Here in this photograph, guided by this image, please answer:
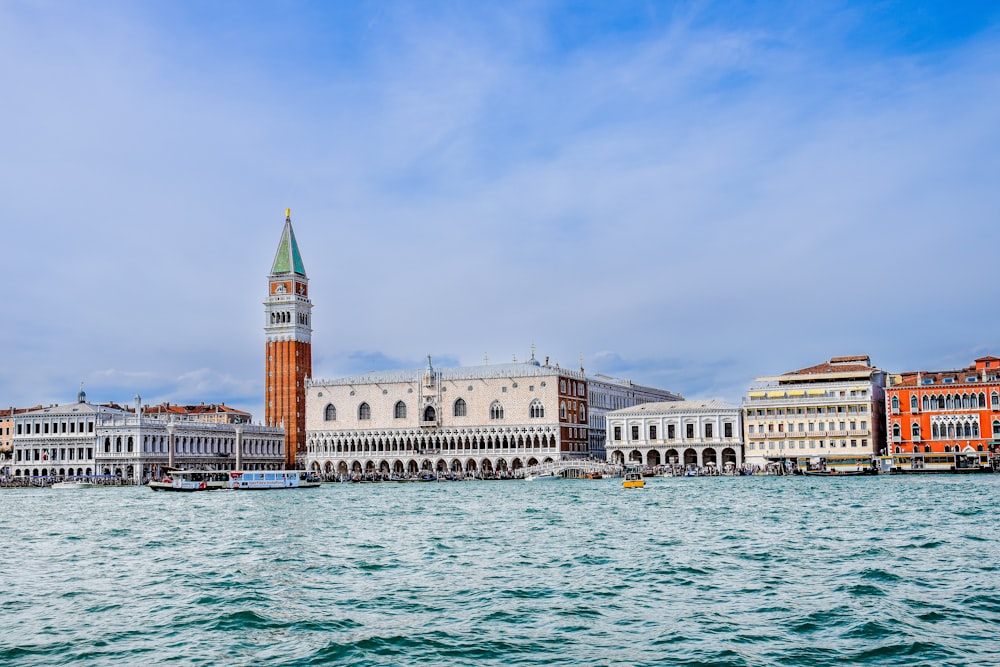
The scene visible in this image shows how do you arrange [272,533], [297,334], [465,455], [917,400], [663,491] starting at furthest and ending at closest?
[297,334], [465,455], [917,400], [663,491], [272,533]

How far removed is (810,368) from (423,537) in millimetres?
61693

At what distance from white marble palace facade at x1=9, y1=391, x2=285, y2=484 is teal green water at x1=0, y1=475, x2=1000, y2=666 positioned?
5527cm

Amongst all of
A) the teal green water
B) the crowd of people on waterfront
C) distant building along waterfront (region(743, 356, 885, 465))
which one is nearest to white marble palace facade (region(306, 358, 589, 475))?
distant building along waterfront (region(743, 356, 885, 465))

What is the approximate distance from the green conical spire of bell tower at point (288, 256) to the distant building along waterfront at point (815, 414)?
137ft

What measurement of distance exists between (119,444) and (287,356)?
16.7 metres

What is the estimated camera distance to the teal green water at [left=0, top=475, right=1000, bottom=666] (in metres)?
14.8

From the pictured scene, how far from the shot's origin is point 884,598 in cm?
1789

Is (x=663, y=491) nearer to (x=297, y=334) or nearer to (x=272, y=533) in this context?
(x=272, y=533)

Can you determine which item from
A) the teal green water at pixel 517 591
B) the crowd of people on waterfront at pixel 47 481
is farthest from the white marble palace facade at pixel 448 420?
the teal green water at pixel 517 591

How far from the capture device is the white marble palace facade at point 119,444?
294 ft

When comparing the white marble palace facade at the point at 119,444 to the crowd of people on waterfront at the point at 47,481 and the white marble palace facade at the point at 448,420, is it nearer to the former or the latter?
the crowd of people on waterfront at the point at 47,481

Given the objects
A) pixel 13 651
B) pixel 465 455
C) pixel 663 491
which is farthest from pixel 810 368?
pixel 13 651

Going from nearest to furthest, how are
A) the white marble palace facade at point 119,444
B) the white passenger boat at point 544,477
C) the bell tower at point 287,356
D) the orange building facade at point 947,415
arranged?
the orange building facade at point 947,415 → the white passenger boat at point 544,477 → the white marble palace facade at point 119,444 → the bell tower at point 287,356

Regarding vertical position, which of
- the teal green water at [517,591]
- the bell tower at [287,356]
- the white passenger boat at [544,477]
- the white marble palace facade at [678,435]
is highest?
the bell tower at [287,356]
